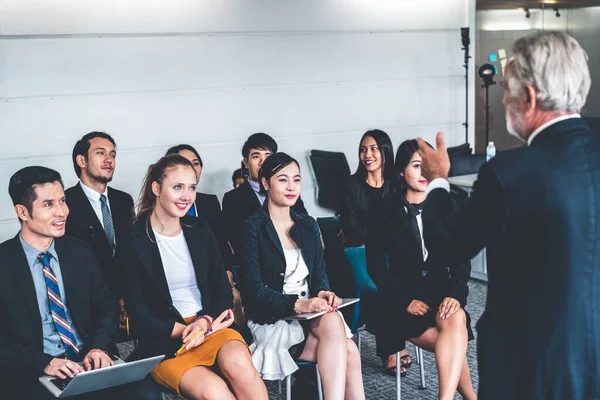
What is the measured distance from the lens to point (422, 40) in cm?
677

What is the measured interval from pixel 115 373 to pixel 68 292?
45cm

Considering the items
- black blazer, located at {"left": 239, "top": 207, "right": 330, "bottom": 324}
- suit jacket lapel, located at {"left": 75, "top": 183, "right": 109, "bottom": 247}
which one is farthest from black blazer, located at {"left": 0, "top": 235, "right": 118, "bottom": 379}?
suit jacket lapel, located at {"left": 75, "top": 183, "right": 109, "bottom": 247}

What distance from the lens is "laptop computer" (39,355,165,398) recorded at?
2393 millimetres

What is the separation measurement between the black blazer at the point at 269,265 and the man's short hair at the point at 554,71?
5.45 ft

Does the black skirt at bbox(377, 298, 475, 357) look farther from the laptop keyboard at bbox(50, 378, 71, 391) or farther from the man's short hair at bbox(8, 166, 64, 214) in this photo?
the man's short hair at bbox(8, 166, 64, 214)

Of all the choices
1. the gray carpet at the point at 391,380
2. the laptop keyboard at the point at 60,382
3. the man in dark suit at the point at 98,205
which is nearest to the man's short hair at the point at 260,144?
the man in dark suit at the point at 98,205

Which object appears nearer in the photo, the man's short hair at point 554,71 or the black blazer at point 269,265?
the man's short hair at point 554,71

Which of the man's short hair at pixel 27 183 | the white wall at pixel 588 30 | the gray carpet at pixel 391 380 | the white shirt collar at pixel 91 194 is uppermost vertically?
the white wall at pixel 588 30

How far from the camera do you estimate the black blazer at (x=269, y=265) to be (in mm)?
3131

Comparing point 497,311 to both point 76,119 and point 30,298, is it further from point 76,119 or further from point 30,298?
point 76,119

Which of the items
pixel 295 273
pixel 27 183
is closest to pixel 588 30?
pixel 295 273

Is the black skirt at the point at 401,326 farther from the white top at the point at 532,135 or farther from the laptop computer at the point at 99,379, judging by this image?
the white top at the point at 532,135

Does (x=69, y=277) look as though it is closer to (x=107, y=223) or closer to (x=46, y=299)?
(x=46, y=299)

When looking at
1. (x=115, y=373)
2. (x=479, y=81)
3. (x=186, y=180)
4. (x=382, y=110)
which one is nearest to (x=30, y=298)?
(x=115, y=373)
